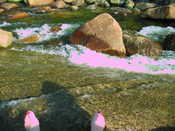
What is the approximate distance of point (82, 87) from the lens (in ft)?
18.6

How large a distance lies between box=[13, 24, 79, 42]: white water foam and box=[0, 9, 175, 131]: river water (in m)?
1.19

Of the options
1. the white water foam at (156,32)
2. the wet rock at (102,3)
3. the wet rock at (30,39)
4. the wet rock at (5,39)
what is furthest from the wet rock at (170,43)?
the wet rock at (102,3)

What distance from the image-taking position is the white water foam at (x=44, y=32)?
33.6 ft

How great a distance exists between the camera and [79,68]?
6.95m

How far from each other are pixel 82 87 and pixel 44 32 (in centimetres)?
561

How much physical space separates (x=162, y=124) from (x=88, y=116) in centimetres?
115

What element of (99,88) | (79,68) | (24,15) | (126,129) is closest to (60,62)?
(79,68)

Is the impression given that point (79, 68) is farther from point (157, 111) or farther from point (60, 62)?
point (157, 111)

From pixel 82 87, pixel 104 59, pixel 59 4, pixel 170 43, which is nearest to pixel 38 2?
pixel 59 4

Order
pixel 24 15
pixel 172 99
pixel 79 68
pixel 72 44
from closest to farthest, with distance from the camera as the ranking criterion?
1. pixel 172 99
2. pixel 79 68
3. pixel 72 44
4. pixel 24 15

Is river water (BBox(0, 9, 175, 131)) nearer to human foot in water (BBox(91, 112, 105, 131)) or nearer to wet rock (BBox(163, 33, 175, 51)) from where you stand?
wet rock (BBox(163, 33, 175, 51))

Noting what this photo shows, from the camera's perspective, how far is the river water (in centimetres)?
458

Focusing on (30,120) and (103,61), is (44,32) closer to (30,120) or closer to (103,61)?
(103,61)

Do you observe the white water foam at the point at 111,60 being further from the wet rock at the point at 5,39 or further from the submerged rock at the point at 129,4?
the submerged rock at the point at 129,4
